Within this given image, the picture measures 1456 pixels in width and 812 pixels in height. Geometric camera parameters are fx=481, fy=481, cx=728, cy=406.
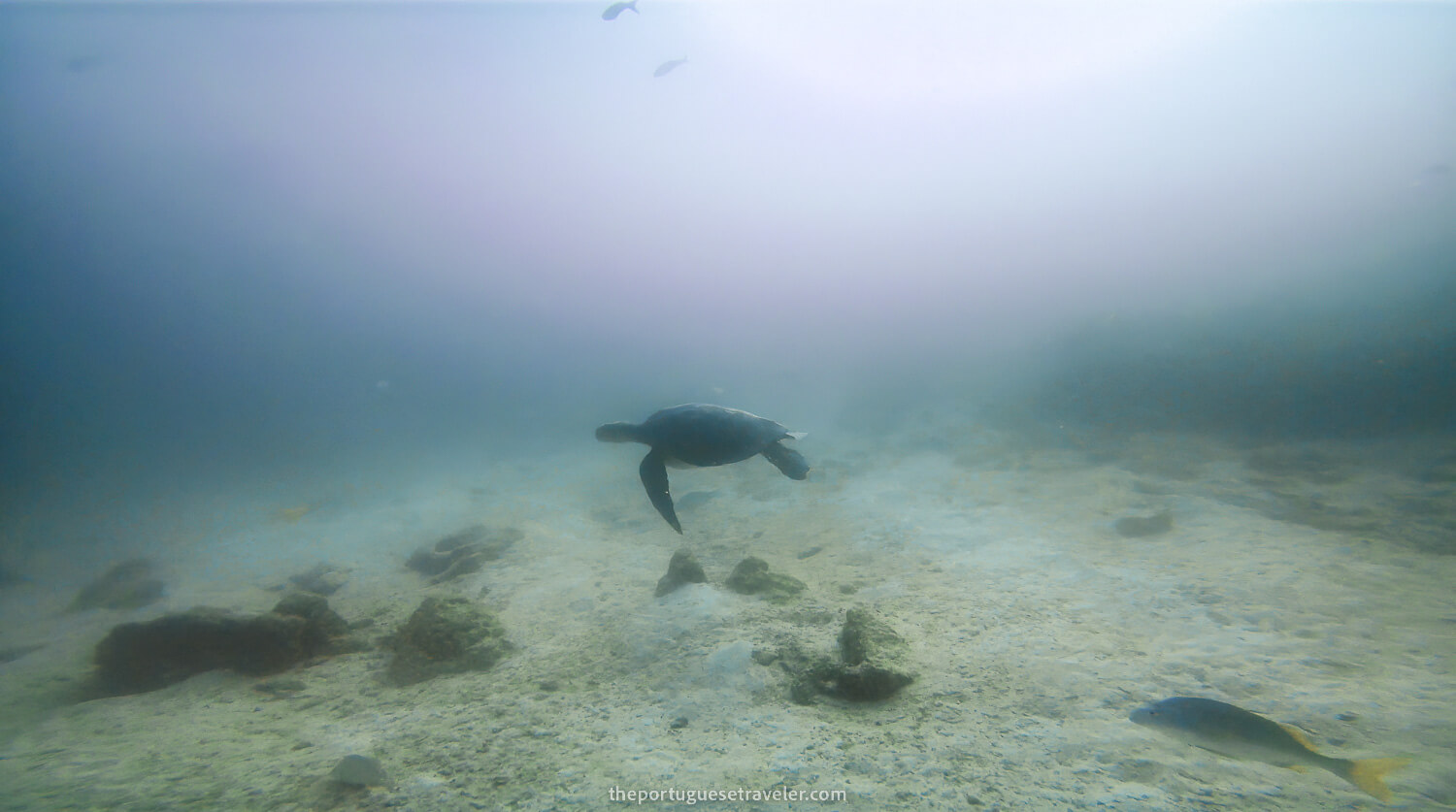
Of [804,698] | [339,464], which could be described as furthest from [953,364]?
[339,464]

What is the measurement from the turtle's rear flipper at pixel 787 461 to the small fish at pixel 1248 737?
2868mm

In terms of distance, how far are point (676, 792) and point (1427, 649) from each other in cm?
552

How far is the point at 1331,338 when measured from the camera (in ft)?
39.5

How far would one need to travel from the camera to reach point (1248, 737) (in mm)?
2453

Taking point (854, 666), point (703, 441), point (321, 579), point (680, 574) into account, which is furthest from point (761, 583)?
point (321, 579)

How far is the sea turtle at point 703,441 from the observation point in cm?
496

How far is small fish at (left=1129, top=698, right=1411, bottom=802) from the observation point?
2.19m

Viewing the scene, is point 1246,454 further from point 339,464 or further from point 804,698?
point 339,464

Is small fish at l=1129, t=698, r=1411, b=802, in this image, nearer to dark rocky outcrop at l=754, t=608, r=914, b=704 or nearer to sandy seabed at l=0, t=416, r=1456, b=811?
sandy seabed at l=0, t=416, r=1456, b=811

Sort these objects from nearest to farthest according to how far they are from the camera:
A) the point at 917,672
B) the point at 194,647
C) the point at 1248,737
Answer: the point at 1248,737 → the point at 917,672 → the point at 194,647

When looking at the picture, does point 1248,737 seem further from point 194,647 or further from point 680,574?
point 194,647

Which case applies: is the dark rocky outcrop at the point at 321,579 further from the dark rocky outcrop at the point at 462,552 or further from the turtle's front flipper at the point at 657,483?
the turtle's front flipper at the point at 657,483

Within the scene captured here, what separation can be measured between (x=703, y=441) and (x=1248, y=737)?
407cm

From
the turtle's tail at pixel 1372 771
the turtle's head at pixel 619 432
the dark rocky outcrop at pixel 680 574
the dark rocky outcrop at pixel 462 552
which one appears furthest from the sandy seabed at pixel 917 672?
the turtle's head at pixel 619 432
